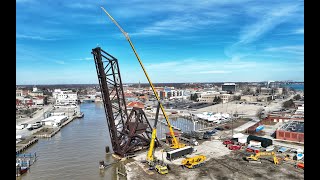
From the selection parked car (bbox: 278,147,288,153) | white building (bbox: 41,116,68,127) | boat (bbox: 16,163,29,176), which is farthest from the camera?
white building (bbox: 41,116,68,127)

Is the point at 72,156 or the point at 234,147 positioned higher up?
the point at 234,147

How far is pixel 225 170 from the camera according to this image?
8703 mm

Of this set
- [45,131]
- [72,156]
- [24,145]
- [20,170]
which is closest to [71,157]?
[72,156]

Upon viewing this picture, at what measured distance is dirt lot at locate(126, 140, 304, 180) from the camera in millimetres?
8242

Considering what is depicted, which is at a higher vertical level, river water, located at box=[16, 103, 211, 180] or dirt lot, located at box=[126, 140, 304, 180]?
dirt lot, located at box=[126, 140, 304, 180]

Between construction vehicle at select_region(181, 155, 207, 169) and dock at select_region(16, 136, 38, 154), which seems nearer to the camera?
construction vehicle at select_region(181, 155, 207, 169)

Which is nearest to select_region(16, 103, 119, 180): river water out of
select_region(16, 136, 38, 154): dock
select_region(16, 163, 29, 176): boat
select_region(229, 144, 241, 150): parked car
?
select_region(16, 163, 29, 176): boat

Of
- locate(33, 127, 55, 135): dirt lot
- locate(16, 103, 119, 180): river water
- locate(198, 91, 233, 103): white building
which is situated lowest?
locate(16, 103, 119, 180): river water

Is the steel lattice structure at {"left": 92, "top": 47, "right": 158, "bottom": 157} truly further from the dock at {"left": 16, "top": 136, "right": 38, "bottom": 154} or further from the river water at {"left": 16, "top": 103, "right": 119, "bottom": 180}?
the dock at {"left": 16, "top": 136, "right": 38, "bottom": 154}

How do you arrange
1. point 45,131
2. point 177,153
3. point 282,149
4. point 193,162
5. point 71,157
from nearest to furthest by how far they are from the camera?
point 193,162
point 177,153
point 282,149
point 71,157
point 45,131

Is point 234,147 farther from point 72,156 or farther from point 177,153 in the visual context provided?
point 72,156

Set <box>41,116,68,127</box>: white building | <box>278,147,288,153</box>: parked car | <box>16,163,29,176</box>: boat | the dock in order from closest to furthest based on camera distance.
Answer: <box>16,163,29,176</box>: boat < <box>278,147,288,153</box>: parked car < the dock < <box>41,116,68,127</box>: white building
